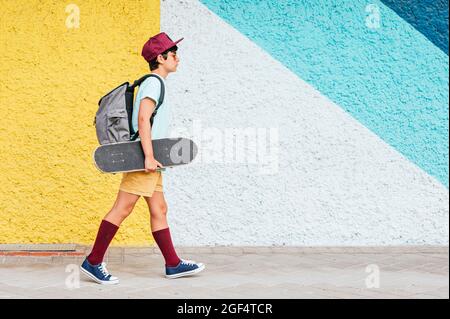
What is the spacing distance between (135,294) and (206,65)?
8.31ft

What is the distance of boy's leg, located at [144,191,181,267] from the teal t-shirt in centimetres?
46

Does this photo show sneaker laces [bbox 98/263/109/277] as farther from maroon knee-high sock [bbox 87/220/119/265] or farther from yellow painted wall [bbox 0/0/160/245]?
yellow painted wall [bbox 0/0/160/245]

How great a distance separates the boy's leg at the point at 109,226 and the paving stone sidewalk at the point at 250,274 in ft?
0.67

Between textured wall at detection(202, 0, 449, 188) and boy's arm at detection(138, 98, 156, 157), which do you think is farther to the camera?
textured wall at detection(202, 0, 449, 188)

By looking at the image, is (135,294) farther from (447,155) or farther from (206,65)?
(447,155)

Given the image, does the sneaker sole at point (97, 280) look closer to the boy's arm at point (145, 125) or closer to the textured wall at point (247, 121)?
the boy's arm at point (145, 125)

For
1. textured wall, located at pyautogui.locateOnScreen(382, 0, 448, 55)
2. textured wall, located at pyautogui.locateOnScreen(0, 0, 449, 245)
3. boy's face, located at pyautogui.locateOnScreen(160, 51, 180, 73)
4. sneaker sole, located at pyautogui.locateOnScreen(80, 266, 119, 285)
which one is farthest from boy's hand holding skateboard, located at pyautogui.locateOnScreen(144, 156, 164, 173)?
textured wall, located at pyautogui.locateOnScreen(382, 0, 448, 55)

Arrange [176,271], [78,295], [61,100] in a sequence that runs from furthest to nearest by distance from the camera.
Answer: [61,100] < [176,271] < [78,295]

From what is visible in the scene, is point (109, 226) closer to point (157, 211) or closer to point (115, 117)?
point (157, 211)

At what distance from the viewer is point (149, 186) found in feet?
20.5

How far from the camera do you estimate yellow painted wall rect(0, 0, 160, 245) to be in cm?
748

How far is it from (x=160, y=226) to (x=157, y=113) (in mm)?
834

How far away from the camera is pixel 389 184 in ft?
25.6

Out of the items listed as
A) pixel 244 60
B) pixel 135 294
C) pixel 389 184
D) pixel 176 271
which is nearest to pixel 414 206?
pixel 389 184
